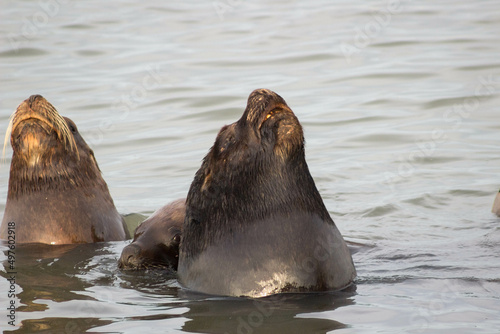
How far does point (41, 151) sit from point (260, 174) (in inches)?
105

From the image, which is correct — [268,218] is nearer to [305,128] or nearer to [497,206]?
[497,206]

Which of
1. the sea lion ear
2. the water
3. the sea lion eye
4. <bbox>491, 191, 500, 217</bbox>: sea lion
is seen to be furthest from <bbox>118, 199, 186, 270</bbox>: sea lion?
<bbox>491, 191, 500, 217</bbox>: sea lion

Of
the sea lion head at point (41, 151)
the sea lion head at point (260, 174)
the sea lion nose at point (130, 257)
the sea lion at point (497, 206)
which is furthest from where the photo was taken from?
the sea lion at point (497, 206)

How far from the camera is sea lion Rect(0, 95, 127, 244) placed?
→ 793 centimetres

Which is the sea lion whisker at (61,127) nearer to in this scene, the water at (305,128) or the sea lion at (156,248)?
the water at (305,128)

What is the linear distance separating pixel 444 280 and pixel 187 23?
1546cm

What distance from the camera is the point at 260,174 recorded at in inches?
237

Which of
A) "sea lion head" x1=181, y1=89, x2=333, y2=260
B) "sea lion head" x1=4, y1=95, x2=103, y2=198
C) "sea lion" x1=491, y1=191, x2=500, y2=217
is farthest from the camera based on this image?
"sea lion" x1=491, y1=191, x2=500, y2=217

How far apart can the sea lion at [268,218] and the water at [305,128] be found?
158 millimetres

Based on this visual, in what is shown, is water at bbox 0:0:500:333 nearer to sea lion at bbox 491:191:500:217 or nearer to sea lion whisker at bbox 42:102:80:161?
sea lion at bbox 491:191:500:217

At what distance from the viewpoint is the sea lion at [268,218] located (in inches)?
236

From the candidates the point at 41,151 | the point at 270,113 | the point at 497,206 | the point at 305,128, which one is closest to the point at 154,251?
the point at 41,151

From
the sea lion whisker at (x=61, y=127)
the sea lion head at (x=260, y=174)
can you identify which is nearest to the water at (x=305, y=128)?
the sea lion head at (x=260, y=174)

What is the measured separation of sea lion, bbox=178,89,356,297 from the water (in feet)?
0.52
